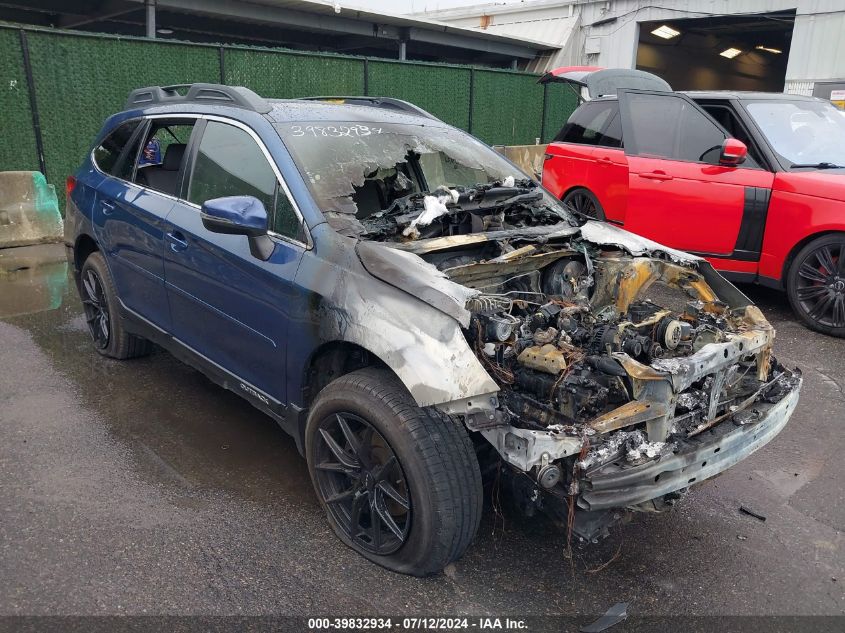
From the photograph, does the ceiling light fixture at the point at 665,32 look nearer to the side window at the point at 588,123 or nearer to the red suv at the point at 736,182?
the side window at the point at 588,123

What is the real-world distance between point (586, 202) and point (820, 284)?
257cm

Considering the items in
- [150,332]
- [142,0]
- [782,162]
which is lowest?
[150,332]

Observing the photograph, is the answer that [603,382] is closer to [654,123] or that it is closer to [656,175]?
[656,175]

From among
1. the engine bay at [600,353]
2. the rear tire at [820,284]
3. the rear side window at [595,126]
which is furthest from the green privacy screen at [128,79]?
the rear tire at [820,284]

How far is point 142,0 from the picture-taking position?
13602 mm

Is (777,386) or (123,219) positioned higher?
(123,219)

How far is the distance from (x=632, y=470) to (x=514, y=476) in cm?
45

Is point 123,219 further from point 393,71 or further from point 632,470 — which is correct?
point 393,71

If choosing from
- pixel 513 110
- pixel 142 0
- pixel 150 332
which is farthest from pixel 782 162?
pixel 142 0

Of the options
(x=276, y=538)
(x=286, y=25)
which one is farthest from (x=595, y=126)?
(x=286, y=25)

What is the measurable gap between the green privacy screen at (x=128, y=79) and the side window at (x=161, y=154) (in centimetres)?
575

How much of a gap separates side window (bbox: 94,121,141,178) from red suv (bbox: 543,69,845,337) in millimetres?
4555

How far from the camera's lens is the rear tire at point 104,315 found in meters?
4.57

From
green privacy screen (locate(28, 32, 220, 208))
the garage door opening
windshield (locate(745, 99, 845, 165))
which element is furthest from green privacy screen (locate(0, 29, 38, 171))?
the garage door opening
